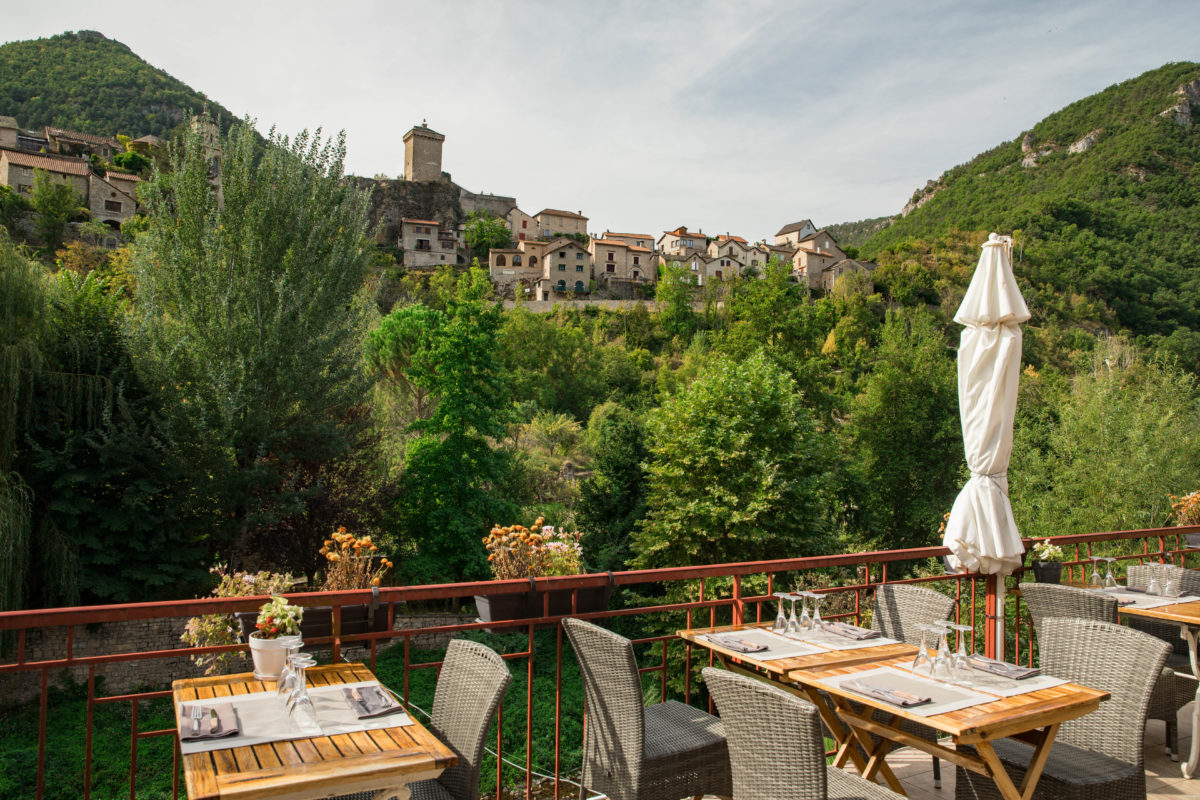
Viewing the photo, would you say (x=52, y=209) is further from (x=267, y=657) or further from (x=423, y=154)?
(x=267, y=657)

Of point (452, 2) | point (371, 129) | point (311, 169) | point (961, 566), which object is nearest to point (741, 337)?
point (371, 129)

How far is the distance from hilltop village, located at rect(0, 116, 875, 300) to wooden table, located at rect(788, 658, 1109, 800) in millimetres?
49696

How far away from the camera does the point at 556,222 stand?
68.9 m

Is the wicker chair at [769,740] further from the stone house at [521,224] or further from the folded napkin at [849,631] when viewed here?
the stone house at [521,224]

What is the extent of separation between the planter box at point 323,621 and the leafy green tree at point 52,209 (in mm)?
43621

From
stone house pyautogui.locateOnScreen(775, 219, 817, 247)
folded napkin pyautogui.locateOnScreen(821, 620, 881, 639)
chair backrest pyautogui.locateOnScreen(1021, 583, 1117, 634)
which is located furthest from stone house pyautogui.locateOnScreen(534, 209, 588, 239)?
folded napkin pyautogui.locateOnScreen(821, 620, 881, 639)

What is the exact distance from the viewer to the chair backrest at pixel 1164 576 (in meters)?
4.83

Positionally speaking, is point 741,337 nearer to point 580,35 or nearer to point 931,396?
point 931,396

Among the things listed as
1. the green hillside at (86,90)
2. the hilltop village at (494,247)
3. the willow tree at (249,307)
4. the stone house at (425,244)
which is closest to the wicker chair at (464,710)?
the willow tree at (249,307)

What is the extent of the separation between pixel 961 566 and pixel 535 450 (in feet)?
82.1

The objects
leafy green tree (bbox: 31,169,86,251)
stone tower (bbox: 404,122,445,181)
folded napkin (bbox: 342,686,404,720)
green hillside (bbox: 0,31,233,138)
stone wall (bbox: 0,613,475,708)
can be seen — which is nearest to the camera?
folded napkin (bbox: 342,686,404,720)

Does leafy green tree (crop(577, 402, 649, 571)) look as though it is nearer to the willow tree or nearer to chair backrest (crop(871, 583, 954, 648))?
the willow tree

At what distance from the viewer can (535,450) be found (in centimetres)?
2909

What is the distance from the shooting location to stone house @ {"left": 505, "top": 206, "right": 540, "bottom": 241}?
67.8 meters
